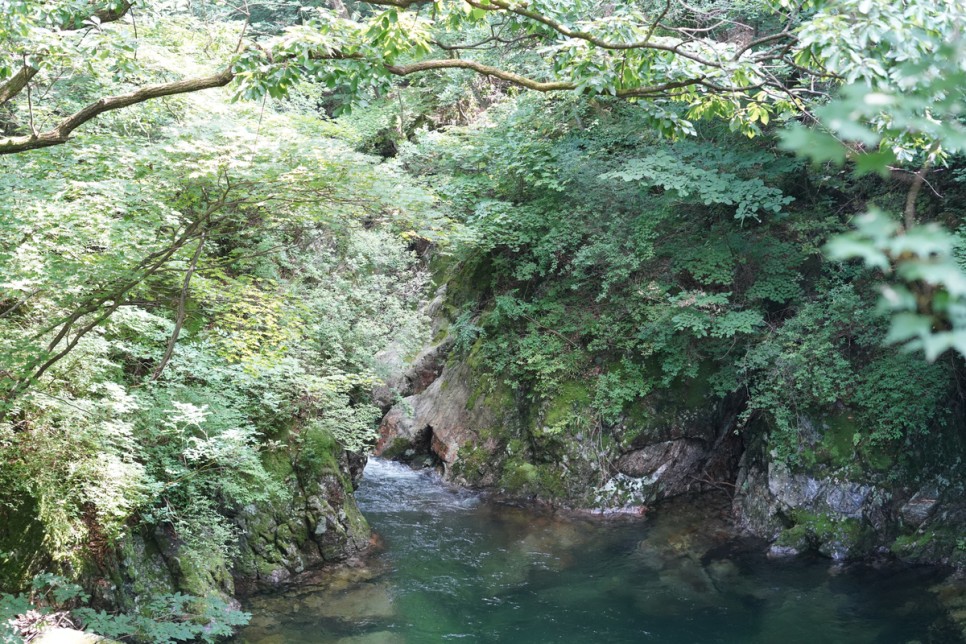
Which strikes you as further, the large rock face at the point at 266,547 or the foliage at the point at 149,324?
the large rock face at the point at 266,547

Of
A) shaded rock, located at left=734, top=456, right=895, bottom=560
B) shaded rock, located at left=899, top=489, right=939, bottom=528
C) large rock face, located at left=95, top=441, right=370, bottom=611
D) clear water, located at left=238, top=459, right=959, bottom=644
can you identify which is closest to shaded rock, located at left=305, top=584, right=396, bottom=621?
clear water, located at left=238, top=459, right=959, bottom=644

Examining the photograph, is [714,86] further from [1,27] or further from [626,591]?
[626,591]

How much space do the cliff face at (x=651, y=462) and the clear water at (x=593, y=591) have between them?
0.44 metres

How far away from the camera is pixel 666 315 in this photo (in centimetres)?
967

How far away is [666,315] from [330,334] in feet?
16.4

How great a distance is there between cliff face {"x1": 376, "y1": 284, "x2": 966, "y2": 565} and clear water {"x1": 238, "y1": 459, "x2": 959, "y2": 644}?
1.45 feet

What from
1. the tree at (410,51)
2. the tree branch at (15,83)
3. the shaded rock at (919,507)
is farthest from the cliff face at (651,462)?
the tree branch at (15,83)

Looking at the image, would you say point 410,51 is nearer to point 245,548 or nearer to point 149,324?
point 149,324

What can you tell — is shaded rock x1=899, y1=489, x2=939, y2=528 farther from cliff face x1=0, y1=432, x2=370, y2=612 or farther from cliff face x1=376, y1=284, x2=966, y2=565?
cliff face x1=0, y1=432, x2=370, y2=612

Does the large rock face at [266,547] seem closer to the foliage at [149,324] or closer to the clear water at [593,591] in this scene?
the foliage at [149,324]

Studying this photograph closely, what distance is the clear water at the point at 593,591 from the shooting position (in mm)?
6766

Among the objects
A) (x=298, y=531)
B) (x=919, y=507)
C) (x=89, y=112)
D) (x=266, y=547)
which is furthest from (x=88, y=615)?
(x=919, y=507)

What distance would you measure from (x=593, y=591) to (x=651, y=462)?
301 cm

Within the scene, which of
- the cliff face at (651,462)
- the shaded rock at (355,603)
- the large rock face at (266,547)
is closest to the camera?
the large rock face at (266,547)
